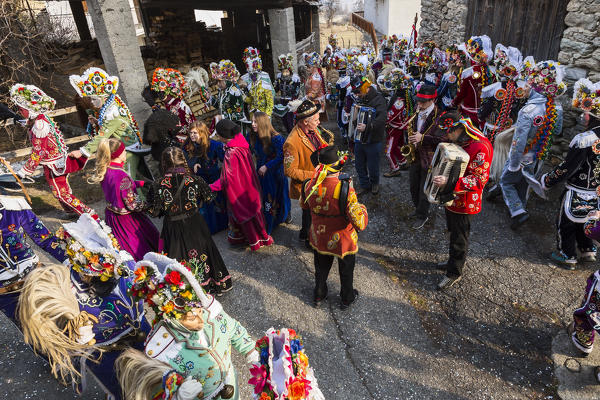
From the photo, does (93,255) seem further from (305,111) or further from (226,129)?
(305,111)

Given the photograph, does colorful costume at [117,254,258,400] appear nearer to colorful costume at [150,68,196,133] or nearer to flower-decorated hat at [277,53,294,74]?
colorful costume at [150,68,196,133]

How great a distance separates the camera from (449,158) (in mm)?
3809

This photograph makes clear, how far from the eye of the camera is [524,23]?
7469 millimetres

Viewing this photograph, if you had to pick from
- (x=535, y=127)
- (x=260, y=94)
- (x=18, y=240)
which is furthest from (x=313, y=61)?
(x=18, y=240)

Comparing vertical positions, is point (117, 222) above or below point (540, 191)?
above

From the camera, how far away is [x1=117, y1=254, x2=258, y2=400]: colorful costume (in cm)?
196

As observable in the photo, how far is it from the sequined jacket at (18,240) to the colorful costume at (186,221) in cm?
106

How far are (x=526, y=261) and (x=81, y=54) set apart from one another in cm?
1229

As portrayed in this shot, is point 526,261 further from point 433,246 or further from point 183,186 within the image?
point 183,186

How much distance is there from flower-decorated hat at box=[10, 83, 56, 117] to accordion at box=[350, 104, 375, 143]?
4.68 metres

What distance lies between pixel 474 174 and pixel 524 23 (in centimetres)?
552

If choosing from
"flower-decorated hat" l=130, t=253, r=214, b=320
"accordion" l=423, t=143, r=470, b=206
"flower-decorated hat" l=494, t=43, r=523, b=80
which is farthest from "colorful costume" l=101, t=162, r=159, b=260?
"flower-decorated hat" l=494, t=43, r=523, b=80

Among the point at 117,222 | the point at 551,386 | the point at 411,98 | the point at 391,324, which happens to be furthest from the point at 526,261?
the point at 117,222

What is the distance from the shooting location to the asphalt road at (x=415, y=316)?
3410mm
